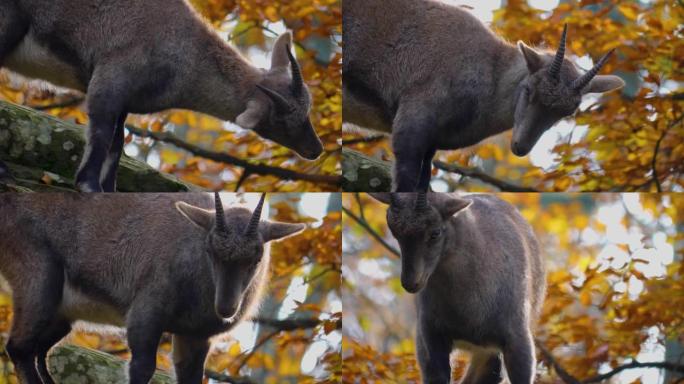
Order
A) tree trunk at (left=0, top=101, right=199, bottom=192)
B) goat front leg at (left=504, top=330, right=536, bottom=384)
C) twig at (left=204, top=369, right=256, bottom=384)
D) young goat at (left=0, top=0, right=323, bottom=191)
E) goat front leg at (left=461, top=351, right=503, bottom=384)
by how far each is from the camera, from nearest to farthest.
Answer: goat front leg at (left=504, top=330, right=536, bottom=384)
young goat at (left=0, top=0, right=323, bottom=191)
goat front leg at (left=461, top=351, right=503, bottom=384)
tree trunk at (left=0, top=101, right=199, bottom=192)
twig at (left=204, top=369, right=256, bottom=384)

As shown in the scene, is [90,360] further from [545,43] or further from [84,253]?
[545,43]

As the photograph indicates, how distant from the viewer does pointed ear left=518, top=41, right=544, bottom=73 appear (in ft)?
17.5

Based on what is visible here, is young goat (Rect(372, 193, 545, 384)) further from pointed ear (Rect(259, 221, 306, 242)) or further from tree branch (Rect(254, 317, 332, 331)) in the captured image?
tree branch (Rect(254, 317, 332, 331))

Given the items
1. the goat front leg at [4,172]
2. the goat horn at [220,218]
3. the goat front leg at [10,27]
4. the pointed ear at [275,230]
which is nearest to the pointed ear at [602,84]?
the pointed ear at [275,230]

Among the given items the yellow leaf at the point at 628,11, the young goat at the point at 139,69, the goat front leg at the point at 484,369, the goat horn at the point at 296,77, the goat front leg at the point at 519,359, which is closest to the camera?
the goat front leg at the point at 519,359

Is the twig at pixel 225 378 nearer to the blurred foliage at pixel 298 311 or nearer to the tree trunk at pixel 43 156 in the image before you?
the blurred foliage at pixel 298 311

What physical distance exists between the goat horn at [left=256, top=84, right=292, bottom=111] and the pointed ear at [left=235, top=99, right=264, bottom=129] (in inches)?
2.8

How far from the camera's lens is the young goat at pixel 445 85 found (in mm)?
5355

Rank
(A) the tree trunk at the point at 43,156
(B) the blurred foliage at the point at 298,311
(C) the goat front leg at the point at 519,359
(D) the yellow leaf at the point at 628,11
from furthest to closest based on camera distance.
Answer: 1. (D) the yellow leaf at the point at 628,11
2. (B) the blurred foliage at the point at 298,311
3. (A) the tree trunk at the point at 43,156
4. (C) the goat front leg at the point at 519,359

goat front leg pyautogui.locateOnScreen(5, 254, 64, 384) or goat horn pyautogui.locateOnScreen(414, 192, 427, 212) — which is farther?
goat front leg pyautogui.locateOnScreen(5, 254, 64, 384)

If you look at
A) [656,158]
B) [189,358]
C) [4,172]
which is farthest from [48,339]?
[656,158]

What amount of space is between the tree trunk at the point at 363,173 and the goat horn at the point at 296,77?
Result: 1.41 ft

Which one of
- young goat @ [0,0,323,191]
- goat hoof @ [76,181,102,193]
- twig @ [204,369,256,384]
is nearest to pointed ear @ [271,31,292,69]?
young goat @ [0,0,323,191]

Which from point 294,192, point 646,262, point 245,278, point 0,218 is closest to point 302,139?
point 294,192
